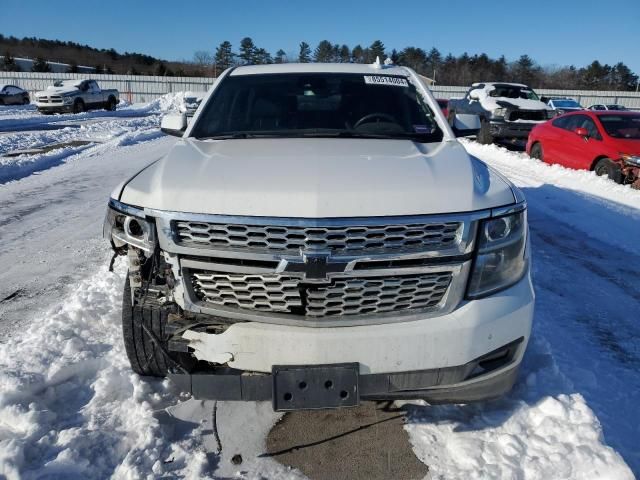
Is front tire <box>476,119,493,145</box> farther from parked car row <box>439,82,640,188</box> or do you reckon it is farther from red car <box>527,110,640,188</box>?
red car <box>527,110,640,188</box>

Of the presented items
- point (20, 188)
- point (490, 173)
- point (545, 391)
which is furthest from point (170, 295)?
point (20, 188)

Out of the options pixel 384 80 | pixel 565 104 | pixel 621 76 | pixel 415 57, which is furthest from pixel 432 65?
pixel 384 80

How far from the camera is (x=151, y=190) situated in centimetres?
236

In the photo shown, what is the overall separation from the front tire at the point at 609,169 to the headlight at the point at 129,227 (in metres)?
9.75

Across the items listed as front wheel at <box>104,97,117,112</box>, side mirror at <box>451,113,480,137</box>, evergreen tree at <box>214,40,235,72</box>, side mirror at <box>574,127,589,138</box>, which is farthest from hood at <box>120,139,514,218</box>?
evergreen tree at <box>214,40,235,72</box>

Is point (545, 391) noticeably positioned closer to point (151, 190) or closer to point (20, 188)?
point (151, 190)

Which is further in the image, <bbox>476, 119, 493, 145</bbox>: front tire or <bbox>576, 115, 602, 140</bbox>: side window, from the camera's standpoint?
<bbox>476, 119, 493, 145</bbox>: front tire

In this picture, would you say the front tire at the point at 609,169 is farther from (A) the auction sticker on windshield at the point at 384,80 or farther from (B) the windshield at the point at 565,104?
(B) the windshield at the point at 565,104

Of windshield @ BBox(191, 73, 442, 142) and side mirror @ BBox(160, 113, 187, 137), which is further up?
windshield @ BBox(191, 73, 442, 142)

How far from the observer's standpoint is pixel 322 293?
2.16 metres

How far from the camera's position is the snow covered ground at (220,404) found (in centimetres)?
234

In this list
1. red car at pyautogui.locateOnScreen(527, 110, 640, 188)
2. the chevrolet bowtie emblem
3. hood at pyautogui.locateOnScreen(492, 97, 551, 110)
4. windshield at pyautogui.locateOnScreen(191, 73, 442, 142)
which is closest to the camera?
the chevrolet bowtie emblem

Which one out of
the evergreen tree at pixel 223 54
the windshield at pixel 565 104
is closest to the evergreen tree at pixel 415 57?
the evergreen tree at pixel 223 54

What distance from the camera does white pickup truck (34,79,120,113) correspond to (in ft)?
87.4
